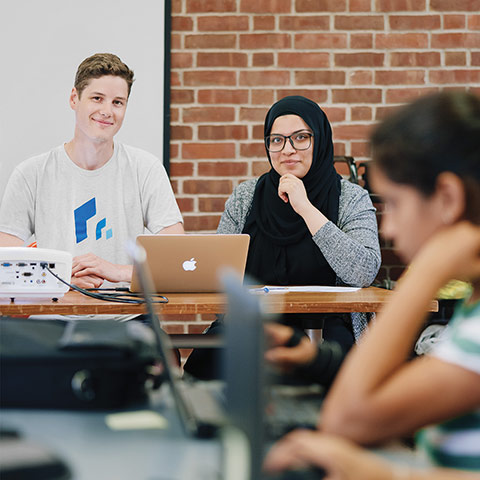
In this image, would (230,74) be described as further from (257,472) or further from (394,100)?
(257,472)

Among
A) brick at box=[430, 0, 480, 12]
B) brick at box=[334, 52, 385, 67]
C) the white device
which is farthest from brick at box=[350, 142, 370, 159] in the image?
the white device

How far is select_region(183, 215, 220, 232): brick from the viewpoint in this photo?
2.93 metres

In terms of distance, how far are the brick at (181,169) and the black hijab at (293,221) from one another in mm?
541

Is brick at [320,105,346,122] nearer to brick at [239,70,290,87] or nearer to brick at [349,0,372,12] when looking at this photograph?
brick at [239,70,290,87]

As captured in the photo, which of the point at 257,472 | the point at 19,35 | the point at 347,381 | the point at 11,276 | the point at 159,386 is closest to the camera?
the point at 257,472

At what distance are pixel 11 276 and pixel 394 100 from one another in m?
2.04

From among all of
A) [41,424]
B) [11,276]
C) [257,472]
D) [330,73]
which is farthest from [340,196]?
[257,472]

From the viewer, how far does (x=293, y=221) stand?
7.77ft

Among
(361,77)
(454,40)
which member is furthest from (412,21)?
(361,77)

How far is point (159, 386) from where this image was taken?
2.79 feet

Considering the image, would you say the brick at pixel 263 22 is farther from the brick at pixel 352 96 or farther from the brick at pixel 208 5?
the brick at pixel 352 96

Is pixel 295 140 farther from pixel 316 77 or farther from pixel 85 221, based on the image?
pixel 85 221

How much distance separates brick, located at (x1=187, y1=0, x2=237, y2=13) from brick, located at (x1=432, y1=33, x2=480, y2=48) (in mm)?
966

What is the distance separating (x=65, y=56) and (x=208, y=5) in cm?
70
